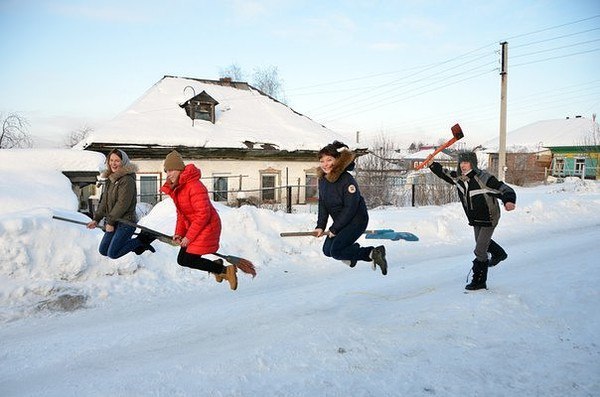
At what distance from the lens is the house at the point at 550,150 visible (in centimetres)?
3750

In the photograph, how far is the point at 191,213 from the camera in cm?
514

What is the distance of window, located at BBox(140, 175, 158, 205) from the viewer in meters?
18.6

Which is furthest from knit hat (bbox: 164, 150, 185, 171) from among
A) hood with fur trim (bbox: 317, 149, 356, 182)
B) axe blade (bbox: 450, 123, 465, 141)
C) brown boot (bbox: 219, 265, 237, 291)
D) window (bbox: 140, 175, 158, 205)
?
window (bbox: 140, 175, 158, 205)

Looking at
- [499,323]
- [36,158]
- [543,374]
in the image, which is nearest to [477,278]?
[499,323]

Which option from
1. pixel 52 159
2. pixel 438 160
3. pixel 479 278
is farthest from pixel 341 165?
pixel 438 160

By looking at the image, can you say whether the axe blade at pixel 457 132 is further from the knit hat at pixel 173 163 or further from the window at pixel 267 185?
the window at pixel 267 185

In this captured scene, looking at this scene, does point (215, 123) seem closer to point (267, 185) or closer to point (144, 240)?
point (267, 185)

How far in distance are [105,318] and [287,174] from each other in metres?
16.1

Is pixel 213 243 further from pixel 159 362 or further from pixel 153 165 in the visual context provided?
pixel 153 165

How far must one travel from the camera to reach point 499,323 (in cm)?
522

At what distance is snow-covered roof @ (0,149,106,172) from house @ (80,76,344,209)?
6014mm

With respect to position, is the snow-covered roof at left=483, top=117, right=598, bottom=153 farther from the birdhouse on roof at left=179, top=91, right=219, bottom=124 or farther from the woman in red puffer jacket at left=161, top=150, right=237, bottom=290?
the woman in red puffer jacket at left=161, top=150, right=237, bottom=290

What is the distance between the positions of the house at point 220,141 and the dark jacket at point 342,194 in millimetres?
12246

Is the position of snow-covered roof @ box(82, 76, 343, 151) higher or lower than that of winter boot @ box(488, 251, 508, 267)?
higher
